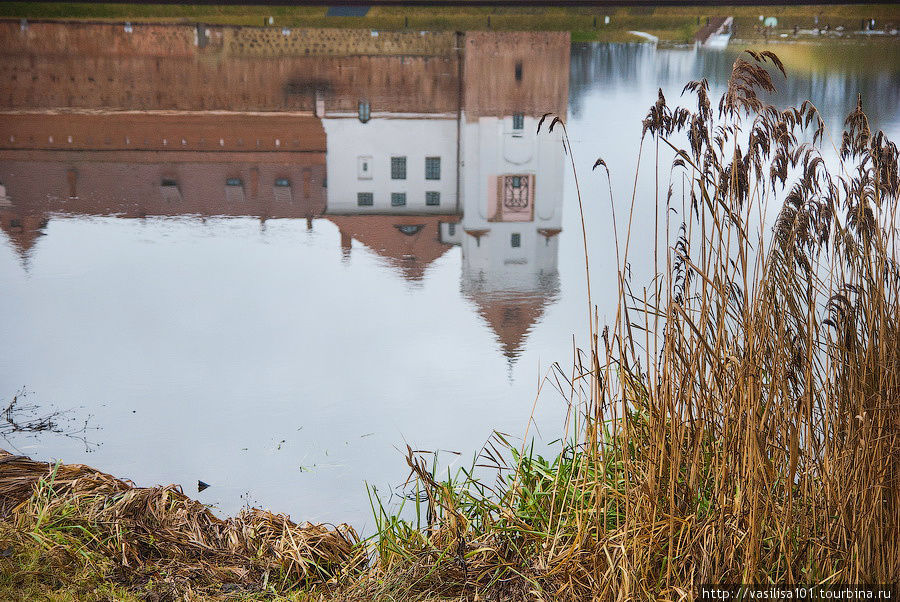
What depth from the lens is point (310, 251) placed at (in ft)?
14.1

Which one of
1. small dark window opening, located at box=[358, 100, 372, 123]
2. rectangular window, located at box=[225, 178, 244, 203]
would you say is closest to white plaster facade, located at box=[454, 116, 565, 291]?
small dark window opening, located at box=[358, 100, 372, 123]

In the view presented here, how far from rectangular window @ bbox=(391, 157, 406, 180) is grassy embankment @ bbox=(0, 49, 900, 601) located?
10.5 feet

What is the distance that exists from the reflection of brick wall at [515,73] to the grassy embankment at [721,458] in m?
4.35

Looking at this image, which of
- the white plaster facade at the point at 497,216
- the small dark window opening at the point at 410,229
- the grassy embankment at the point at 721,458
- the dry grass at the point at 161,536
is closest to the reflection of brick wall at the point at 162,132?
the white plaster facade at the point at 497,216

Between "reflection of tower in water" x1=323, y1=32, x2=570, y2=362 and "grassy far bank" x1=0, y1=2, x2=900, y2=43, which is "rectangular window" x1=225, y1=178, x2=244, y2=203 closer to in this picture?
"reflection of tower in water" x1=323, y1=32, x2=570, y2=362

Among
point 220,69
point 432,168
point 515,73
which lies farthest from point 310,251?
point 220,69

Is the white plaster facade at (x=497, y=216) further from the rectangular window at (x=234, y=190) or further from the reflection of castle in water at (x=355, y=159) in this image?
the rectangular window at (x=234, y=190)

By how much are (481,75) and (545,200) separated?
3459 mm

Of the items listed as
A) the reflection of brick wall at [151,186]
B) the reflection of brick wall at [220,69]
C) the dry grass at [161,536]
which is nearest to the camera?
the dry grass at [161,536]

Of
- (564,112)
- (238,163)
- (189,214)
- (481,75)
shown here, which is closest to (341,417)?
(189,214)

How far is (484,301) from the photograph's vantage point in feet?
12.2

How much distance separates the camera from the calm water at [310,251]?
2.87m

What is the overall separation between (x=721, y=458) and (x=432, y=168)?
13.2 feet

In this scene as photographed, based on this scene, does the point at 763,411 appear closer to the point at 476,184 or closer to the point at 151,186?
the point at 476,184
